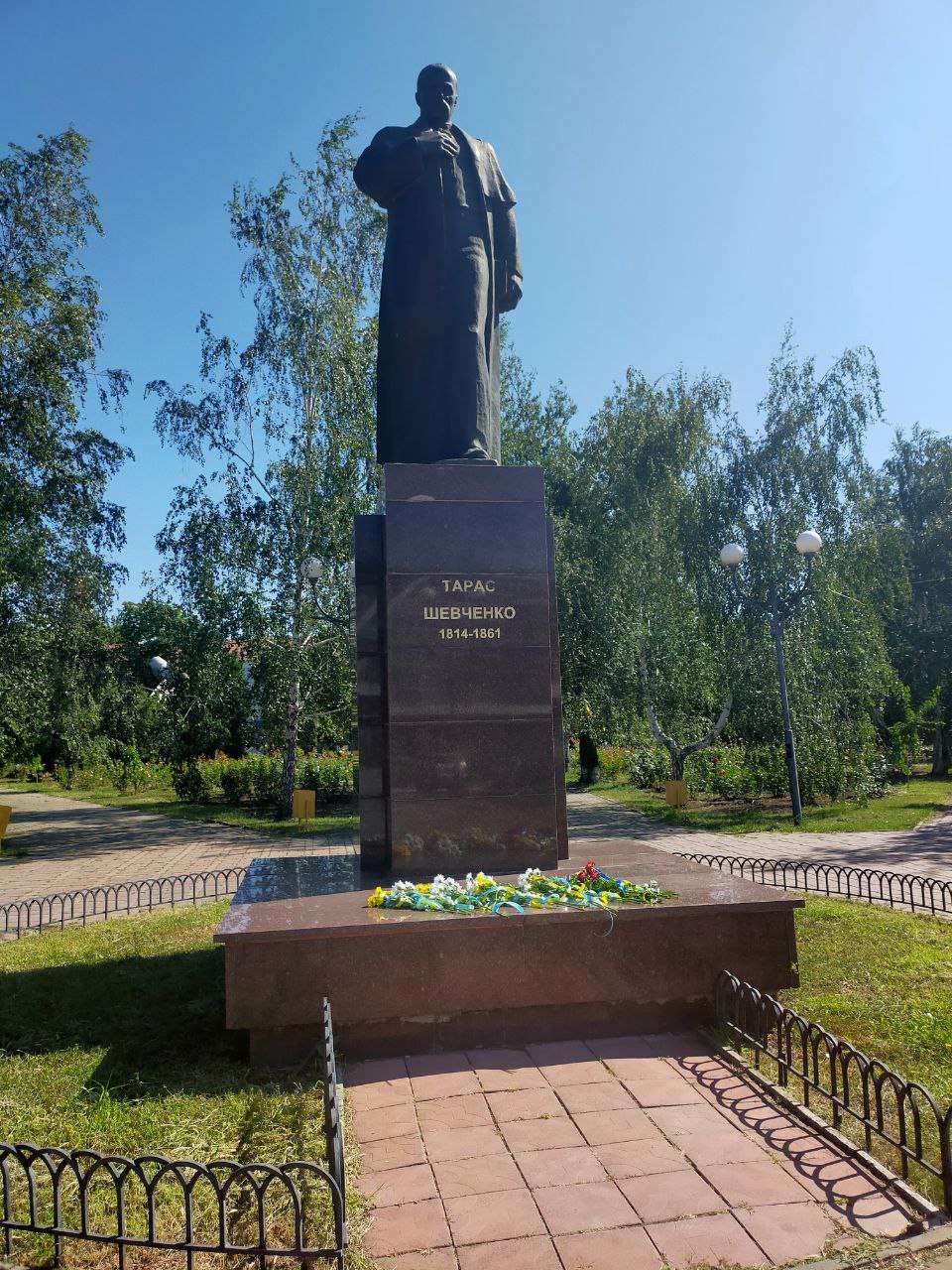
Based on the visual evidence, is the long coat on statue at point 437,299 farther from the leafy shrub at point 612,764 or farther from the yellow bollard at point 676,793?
the leafy shrub at point 612,764

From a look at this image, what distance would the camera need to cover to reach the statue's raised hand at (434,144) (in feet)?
21.4

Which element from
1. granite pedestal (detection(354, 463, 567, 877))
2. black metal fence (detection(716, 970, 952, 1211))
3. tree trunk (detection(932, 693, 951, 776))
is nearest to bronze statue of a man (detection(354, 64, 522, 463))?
granite pedestal (detection(354, 463, 567, 877))

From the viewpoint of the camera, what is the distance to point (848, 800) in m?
17.8

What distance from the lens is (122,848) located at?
1499cm

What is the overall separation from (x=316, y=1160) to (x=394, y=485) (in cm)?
378

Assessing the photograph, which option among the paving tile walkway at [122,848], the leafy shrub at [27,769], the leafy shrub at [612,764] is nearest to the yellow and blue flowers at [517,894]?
the paving tile walkway at [122,848]

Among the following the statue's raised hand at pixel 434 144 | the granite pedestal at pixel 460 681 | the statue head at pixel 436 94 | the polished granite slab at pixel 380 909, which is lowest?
the polished granite slab at pixel 380 909

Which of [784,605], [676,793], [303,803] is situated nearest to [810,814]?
[676,793]

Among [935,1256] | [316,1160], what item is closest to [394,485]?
[316,1160]

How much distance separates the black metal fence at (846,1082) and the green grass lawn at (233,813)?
11655 mm

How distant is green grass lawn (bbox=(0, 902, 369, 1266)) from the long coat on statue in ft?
13.0

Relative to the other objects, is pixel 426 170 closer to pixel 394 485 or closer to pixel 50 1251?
pixel 394 485

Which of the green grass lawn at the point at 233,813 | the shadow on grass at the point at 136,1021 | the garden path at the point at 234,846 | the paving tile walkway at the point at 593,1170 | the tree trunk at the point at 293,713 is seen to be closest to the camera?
the paving tile walkway at the point at 593,1170

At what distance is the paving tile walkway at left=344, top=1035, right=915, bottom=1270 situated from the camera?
285cm
